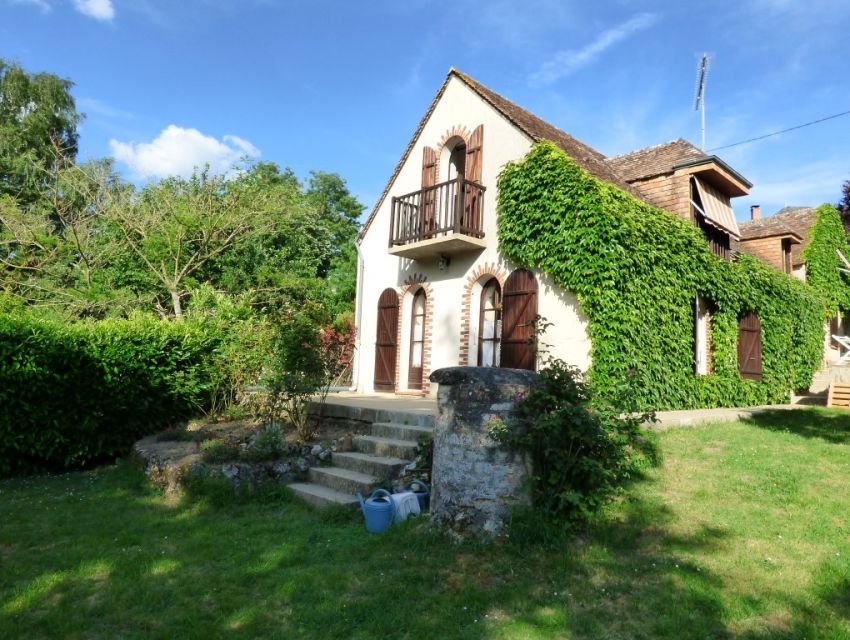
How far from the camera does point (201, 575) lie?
415 cm

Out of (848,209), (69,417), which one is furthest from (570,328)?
(848,209)

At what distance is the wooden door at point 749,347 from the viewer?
1298cm

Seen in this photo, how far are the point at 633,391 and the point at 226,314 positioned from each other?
8.09 metres

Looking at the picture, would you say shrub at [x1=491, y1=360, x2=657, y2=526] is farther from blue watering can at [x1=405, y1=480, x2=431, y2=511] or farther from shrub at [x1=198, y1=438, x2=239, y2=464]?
shrub at [x1=198, y1=438, x2=239, y2=464]

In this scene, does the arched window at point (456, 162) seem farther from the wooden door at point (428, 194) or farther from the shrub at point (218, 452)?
the shrub at point (218, 452)

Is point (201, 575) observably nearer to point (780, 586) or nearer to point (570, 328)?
point (780, 586)

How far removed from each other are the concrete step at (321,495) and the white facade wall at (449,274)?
199 inches

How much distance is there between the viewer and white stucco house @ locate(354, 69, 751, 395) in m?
10.4

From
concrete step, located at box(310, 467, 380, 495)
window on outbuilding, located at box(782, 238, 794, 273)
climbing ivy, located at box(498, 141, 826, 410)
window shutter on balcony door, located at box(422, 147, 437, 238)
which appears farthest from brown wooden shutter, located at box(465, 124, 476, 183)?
window on outbuilding, located at box(782, 238, 794, 273)

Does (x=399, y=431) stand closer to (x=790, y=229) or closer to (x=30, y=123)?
(x=790, y=229)

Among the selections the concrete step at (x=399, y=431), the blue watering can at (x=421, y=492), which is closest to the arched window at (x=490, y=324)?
the concrete step at (x=399, y=431)

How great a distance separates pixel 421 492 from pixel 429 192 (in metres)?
8.07

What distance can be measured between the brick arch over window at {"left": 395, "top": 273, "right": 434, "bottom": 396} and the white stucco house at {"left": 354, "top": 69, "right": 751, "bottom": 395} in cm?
2

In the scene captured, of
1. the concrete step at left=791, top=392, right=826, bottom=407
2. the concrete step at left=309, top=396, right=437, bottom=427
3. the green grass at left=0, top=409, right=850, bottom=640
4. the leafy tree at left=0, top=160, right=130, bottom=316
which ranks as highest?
the leafy tree at left=0, top=160, right=130, bottom=316
